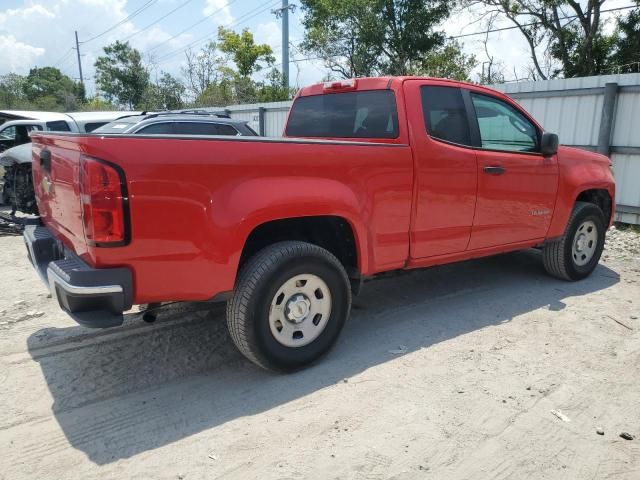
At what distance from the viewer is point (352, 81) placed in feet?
14.5

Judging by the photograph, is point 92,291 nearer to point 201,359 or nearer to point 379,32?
point 201,359

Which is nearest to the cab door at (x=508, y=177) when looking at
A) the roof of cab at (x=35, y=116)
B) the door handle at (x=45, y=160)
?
the door handle at (x=45, y=160)

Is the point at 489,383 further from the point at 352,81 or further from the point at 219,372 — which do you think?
the point at 352,81

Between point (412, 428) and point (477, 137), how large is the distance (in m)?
2.58

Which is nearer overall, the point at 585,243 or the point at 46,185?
the point at 46,185

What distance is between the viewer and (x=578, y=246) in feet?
18.5

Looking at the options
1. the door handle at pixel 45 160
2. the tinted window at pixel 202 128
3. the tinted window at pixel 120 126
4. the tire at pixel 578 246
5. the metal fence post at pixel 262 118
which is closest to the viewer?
the door handle at pixel 45 160

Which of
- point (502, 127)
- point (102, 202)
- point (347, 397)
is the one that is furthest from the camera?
point (502, 127)

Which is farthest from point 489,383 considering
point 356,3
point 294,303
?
point 356,3

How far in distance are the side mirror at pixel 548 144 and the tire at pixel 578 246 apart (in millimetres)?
880

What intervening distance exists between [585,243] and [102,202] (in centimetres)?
504

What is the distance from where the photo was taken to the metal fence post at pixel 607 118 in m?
8.10

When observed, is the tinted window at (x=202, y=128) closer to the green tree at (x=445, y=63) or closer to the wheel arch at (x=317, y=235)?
the wheel arch at (x=317, y=235)

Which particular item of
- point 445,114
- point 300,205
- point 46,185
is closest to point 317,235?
point 300,205
